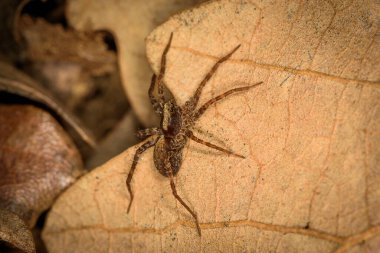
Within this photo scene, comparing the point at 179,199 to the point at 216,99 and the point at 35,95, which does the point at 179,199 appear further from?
the point at 35,95

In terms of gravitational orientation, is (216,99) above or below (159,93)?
below

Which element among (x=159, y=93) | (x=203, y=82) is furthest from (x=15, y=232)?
(x=203, y=82)

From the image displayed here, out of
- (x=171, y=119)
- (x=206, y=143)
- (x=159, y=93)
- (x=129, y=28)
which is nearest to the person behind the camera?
(x=206, y=143)

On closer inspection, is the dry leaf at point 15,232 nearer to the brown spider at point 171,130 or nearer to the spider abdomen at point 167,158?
the brown spider at point 171,130

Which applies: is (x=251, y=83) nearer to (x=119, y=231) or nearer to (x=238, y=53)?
(x=238, y=53)

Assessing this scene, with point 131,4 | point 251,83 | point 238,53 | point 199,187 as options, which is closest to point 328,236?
point 199,187

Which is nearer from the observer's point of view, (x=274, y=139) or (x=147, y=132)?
(x=274, y=139)

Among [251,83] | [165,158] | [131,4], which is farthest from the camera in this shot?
[131,4]
